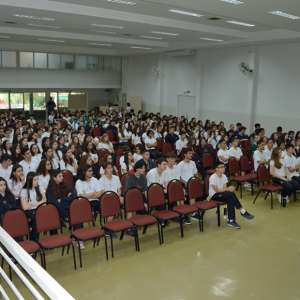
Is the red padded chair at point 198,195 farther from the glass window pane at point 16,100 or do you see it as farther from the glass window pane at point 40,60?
the glass window pane at point 16,100

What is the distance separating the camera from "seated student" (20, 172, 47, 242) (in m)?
5.90

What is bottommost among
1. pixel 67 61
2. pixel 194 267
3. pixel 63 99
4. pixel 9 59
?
pixel 194 267

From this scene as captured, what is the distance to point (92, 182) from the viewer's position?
6.72m

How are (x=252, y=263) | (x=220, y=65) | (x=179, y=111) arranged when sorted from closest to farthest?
(x=252, y=263) → (x=220, y=65) → (x=179, y=111)

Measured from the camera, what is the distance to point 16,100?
74.5 feet

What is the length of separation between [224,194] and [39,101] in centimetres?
1971

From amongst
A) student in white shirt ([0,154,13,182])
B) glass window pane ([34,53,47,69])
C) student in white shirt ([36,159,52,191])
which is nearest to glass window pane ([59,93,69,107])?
glass window pane ([34,53,47,69])

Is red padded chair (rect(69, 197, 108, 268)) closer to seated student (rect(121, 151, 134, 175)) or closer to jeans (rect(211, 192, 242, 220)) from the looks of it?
seated student (rect(121, 151, 134, 175))

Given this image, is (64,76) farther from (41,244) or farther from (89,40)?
(41,244)

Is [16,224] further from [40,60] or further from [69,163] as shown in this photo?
[40,60]

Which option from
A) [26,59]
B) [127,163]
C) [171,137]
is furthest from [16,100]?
[127,163]

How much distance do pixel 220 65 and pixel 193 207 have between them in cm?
1329

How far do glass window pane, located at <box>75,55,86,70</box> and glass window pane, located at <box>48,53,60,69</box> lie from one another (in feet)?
4.61

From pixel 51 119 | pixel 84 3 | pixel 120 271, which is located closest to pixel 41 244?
pixel 120 271
